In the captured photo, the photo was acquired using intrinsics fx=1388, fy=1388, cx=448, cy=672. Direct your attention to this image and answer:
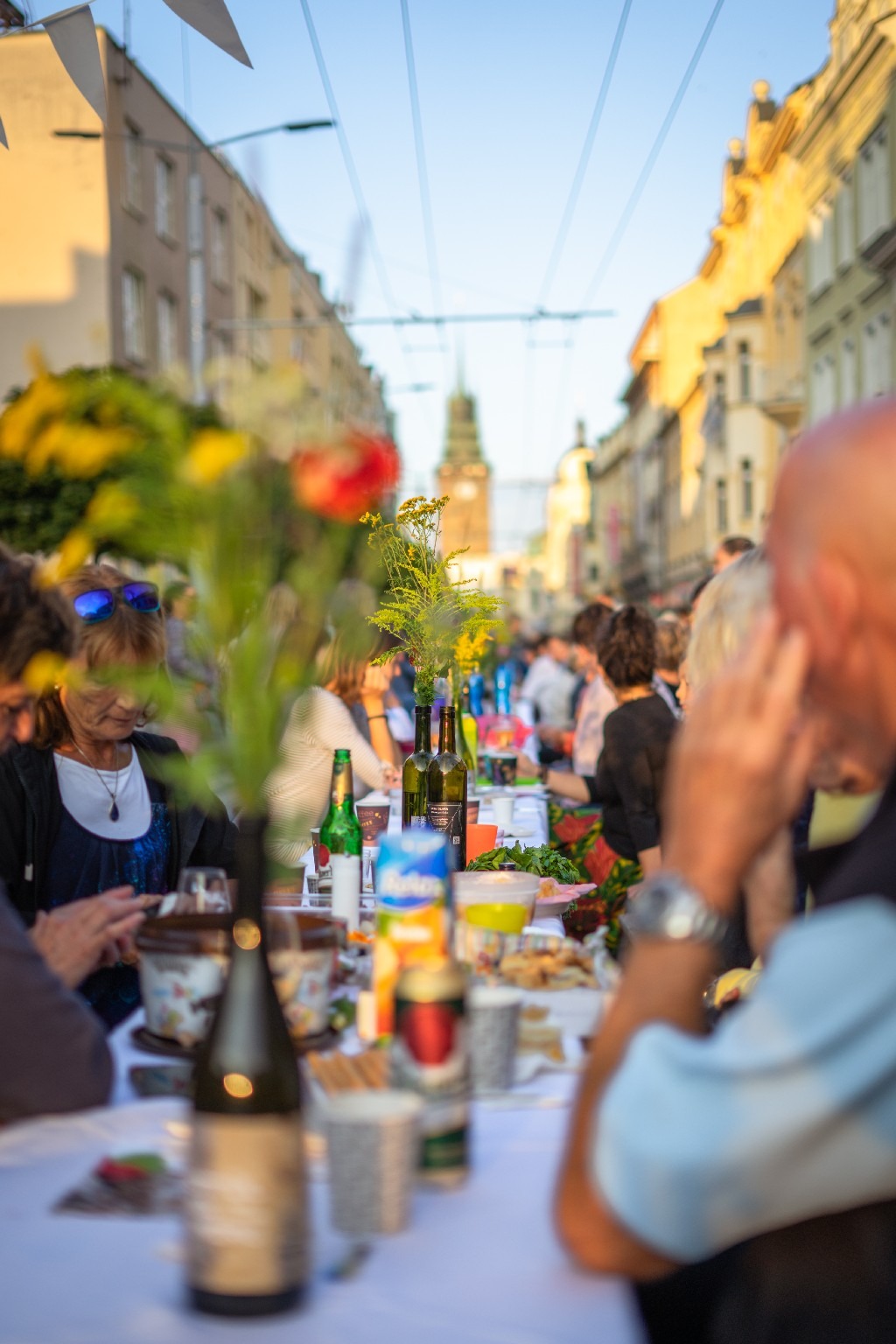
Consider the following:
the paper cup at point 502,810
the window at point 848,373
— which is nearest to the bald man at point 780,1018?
the paper cup at point 502,810

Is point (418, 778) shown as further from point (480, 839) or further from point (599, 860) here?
point (599, 860)

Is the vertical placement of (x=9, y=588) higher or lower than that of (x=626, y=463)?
lower

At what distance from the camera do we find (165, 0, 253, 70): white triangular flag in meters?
4.30

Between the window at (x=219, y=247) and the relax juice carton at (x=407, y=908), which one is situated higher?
the window at (x=219, y=247)

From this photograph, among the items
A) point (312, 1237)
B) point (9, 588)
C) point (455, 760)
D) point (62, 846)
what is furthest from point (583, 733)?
point (312, 1237)

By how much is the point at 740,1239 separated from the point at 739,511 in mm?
40044

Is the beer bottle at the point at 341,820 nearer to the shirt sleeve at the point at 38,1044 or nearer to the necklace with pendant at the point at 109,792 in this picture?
the necklace with pendant at the point at 109,792

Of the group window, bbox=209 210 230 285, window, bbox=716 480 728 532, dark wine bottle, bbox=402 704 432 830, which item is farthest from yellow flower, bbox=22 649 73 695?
window, bbox=716 480 728 532

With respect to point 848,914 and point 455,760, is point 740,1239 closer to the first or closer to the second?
point 848,914

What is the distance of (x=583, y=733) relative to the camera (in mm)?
8773

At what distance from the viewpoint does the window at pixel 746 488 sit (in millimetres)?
39812

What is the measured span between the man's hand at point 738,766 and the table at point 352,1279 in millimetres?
446

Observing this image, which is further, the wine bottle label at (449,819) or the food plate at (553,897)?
the wine bottle label at (449,819)

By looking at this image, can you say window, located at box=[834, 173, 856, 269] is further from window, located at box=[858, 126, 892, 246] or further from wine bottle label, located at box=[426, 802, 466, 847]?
wine bottle label, located at box=[426, 802, 466, 847]
